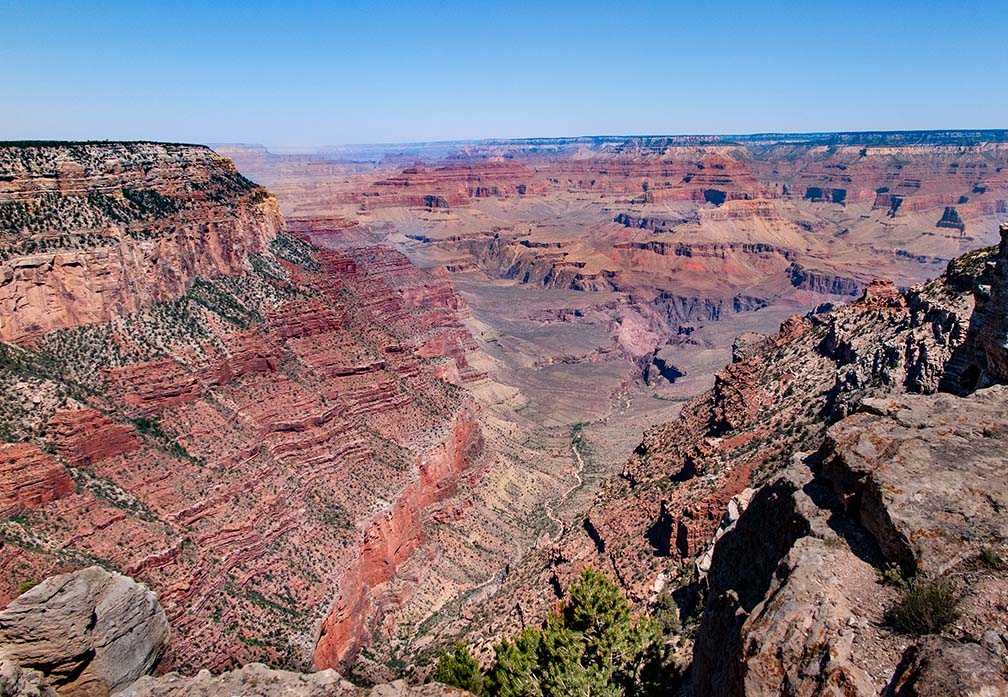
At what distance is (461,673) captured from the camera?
23.4m

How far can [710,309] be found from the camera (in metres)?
176

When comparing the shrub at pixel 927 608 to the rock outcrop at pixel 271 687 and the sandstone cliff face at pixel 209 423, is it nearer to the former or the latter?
the rock outcrop at pixel 271 687

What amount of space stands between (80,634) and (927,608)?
20.6m

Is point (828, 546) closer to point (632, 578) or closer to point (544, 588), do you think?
point (632, 578)

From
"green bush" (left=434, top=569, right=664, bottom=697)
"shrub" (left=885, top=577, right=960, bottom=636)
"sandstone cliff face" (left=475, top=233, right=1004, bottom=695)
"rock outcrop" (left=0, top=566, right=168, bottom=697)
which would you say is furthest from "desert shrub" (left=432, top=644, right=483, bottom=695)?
"shrub" (left=885, top=577, right=960, bottom=636)

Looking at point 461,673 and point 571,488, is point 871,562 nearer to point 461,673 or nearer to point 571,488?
point 461,673

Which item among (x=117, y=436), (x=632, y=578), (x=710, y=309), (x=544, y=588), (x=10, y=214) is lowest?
(x=710, y=309)

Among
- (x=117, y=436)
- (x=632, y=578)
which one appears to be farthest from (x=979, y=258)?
(x=117, y=436)

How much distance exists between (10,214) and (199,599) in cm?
2686

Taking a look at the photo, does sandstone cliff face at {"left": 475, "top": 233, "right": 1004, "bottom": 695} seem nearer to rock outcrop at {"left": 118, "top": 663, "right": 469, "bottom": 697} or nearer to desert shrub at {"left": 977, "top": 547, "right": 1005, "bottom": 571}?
desert shrub at {"left": 977, "top": 547, "right": 1005, "bottom": 571}

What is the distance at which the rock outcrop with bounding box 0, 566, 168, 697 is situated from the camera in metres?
17.5

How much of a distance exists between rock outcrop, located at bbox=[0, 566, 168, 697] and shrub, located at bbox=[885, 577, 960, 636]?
18.6 m

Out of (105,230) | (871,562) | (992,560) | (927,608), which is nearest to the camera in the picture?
(927,608)

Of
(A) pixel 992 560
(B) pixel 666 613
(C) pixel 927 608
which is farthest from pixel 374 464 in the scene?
(A) pixel 992 560
